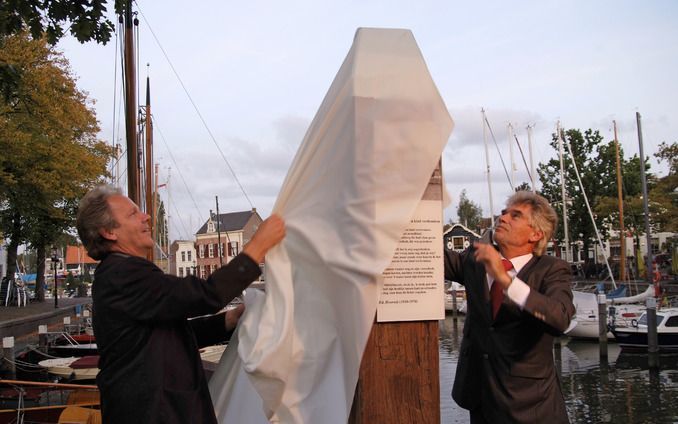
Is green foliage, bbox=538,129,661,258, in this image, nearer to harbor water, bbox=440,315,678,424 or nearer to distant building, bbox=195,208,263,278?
harbor water, bbox=440,315,678,424

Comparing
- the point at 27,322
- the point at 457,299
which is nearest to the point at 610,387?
the point at 457,299

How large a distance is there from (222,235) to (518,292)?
3091 inches

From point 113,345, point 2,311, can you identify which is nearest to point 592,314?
point 113,345

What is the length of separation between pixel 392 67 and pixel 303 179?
2.24ft

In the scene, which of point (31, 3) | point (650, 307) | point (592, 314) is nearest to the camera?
point (31, 3)

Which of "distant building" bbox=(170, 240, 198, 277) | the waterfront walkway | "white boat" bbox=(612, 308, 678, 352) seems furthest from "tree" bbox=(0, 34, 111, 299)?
"distant building" bbox=(170, 240, 198, 277)

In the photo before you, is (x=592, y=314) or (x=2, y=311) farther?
(x=2, y=311)

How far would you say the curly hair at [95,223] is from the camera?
2.92 metres

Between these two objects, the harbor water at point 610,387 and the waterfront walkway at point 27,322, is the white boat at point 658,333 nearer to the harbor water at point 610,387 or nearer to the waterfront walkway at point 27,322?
the harbor water at point 610,387

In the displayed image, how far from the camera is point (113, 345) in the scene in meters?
2.72

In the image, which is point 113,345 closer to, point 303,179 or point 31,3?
point 303,179

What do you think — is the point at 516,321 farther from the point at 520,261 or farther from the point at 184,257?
the point at 184,257

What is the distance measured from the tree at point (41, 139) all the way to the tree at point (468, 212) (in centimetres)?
5599

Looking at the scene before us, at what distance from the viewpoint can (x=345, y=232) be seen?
271 centimetres
